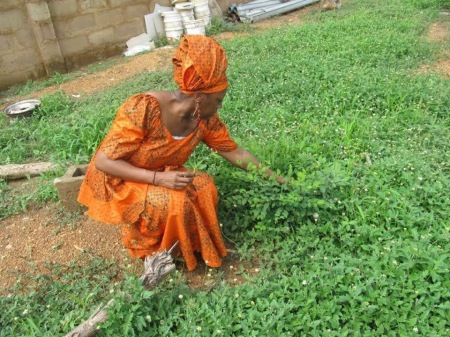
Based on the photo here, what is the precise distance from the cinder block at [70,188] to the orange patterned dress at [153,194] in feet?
2.44

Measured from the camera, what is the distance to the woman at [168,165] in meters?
2.29

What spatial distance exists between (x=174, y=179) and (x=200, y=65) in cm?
65

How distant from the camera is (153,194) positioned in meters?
2.51

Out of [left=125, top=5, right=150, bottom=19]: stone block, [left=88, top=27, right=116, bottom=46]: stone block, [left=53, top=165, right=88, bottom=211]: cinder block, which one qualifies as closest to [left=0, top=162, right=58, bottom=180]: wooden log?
[left=53, top=165, right=88, bottom=211]: cinder block

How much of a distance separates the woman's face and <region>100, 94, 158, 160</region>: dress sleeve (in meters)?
0.27

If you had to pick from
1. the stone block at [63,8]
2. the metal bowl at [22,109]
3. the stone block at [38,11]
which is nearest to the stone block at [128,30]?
the stone block at [63,8]

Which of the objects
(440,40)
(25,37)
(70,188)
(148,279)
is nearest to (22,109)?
(25,37)

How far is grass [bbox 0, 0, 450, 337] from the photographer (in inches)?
89.4

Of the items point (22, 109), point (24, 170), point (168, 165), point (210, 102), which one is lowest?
point (24, 170)

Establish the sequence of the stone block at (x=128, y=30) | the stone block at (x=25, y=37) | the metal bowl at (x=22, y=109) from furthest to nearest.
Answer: the stone block at (x=128, y=30), the stone block at (x=25, y=37), the metal bowl at (x=22, y=109)

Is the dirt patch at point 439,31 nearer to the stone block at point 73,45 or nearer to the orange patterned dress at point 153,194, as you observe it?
the orange patterned dress at point 153,194

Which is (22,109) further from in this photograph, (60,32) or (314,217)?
(314,217)

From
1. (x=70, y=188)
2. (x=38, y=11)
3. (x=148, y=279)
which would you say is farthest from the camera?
(x=38, y=11)

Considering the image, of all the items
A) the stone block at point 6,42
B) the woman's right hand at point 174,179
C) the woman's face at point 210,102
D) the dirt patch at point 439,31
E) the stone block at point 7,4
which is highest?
the stone block at point 7,4
